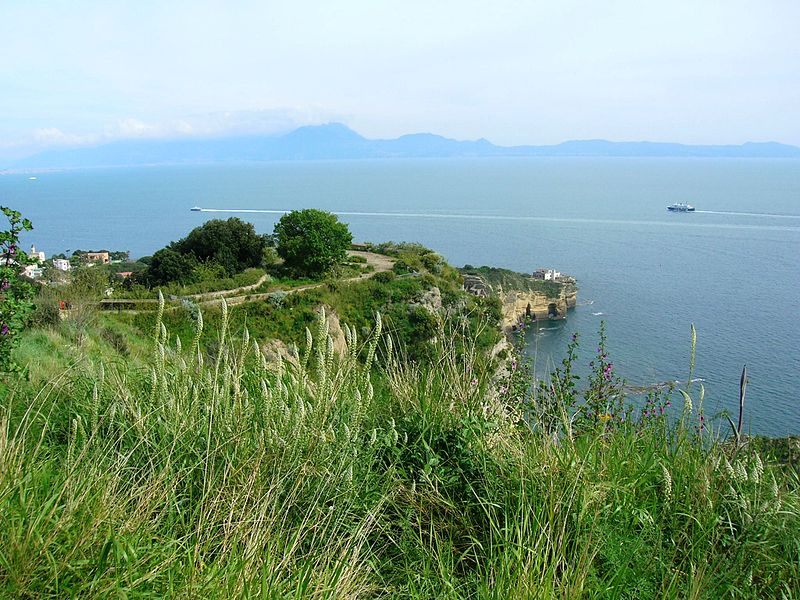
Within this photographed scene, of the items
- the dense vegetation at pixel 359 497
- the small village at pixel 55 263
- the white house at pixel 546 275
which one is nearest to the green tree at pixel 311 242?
the small village at pixel 55 263

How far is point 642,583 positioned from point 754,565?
587mm

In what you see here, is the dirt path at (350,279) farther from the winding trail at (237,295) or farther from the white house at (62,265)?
the white house at (62,265)

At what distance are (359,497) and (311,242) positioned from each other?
23.4 meters

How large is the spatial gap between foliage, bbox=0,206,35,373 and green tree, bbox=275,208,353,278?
21.4 meters

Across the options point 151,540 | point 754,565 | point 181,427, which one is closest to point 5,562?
point 151,540

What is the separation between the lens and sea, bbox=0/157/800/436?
26.6 metres

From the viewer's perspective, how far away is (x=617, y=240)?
2457 inches

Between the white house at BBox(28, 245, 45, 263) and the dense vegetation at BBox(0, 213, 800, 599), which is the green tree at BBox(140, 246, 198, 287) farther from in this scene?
the dense vegetation at BBox(0, 213, 800, 599)

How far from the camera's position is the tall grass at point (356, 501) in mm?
2217

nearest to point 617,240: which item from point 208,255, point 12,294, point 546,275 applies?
point 546,275

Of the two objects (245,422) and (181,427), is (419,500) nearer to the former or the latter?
(245,422)

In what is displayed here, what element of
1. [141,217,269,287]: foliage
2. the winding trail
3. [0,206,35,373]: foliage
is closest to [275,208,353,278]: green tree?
the winding trail

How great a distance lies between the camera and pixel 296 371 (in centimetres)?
403

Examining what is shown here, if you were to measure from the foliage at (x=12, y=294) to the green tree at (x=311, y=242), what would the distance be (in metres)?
21.4
